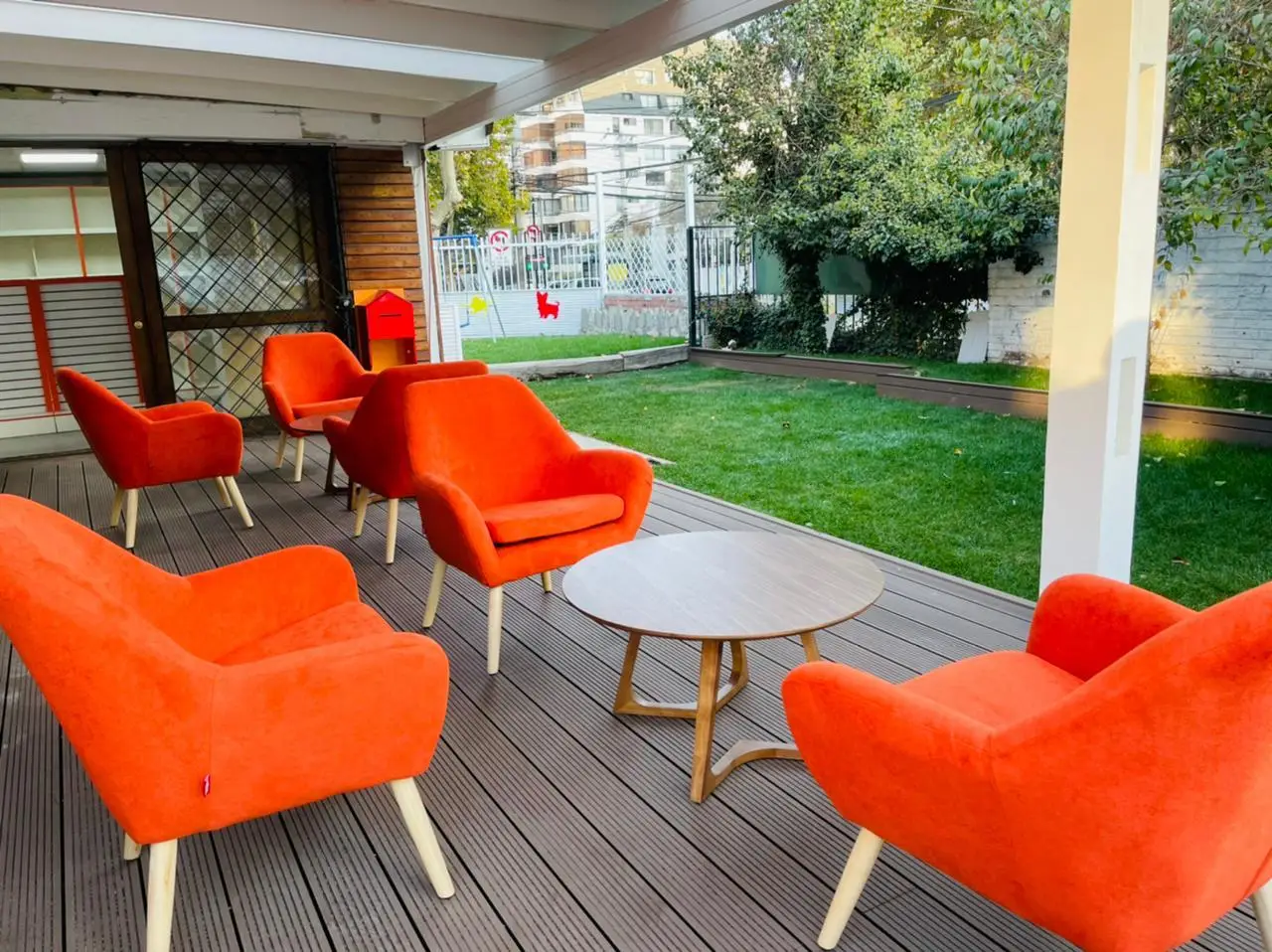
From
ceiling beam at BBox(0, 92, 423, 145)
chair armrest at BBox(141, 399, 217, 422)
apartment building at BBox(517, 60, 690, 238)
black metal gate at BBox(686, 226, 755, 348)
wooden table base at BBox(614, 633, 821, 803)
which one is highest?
apartment building at BBox(517, 60, 690, 238)

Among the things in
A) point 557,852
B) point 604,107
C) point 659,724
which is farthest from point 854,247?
point 604,107

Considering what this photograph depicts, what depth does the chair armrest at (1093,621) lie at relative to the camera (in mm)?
1718

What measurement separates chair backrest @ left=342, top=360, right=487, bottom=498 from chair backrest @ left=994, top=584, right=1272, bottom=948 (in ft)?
10.1

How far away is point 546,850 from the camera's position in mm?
2002

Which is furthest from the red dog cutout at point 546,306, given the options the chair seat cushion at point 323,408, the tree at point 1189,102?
the tree at point 1189,102

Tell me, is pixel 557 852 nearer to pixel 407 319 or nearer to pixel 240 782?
pixel 240 782

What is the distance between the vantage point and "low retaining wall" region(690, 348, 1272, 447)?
5.22m

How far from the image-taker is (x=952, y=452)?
5.82m

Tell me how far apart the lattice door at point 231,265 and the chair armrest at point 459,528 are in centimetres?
491

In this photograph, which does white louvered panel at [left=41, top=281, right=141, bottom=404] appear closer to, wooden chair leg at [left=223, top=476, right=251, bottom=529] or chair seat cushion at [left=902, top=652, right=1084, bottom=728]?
wooden chair leg at [left=223, top=476, right=251, bottom=529]

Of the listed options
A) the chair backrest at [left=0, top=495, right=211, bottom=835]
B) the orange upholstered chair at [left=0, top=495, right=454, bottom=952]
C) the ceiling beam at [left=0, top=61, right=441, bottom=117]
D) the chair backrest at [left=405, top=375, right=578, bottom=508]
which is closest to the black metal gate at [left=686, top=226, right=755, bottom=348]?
the ceiling beam at [left=0, top=61, right=441, bottom=117]

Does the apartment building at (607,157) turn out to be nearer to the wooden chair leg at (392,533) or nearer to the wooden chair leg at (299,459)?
the wooden chair leg at (299,459)

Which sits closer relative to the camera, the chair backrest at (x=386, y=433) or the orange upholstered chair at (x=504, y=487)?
the orange upholstered chair at (x=504, y=487)

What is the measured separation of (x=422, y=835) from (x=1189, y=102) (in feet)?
15.5
